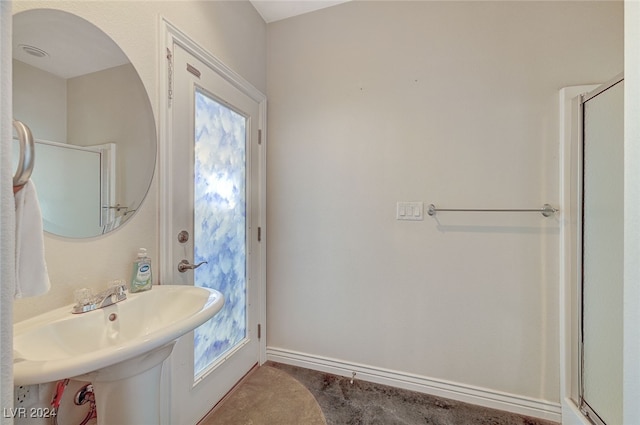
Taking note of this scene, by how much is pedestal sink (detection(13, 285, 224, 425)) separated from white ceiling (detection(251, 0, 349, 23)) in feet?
6.42

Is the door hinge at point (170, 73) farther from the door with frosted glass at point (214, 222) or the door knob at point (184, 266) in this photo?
the door knob at point (184, 266)

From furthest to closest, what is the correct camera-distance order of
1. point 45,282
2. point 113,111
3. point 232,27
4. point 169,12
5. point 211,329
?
point 232,27, point 211,329, point 169,12, point 113,111, point 45,282

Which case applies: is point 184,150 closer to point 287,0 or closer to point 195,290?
point 195,290

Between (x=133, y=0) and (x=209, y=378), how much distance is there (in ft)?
6.14

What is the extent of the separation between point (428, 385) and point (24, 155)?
2.11m

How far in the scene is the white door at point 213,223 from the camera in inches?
50.8

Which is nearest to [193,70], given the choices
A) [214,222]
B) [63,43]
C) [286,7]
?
[63,43]

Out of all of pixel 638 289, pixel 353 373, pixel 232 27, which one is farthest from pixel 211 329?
pixel 232 27

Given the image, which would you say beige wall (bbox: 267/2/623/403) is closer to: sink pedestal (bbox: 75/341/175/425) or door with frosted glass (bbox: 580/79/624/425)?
door with frosted glass (bbox: 580/79/624/425)

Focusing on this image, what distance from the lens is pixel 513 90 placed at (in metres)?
1.52

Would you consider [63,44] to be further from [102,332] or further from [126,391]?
[126,391]

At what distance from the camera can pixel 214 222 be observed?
1.55m

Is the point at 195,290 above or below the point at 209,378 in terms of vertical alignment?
above

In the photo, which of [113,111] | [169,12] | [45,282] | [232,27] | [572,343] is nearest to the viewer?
[45,282]
